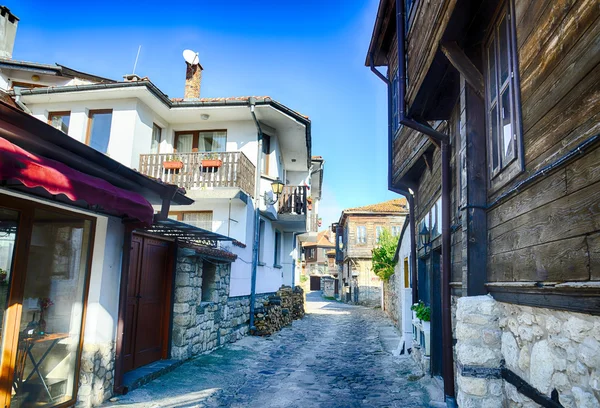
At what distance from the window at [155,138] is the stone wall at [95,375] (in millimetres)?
9589

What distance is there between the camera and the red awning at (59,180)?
3648mm

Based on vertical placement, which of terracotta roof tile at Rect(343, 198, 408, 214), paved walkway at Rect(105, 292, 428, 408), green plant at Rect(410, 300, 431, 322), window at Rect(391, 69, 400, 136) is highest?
terracotta roof tile at Rect(343, 198, 408, 214)

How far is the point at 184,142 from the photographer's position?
50.4ft

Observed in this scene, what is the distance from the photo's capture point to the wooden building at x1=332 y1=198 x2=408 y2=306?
1350 inches

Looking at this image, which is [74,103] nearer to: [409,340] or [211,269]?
[211,269]

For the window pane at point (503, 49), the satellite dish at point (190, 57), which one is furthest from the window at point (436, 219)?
the satellite dish at point (190, 57)

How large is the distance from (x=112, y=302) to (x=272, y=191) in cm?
918

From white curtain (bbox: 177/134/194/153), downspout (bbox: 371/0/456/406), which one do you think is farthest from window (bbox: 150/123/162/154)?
downspout (bbox: 371/0/456/406)

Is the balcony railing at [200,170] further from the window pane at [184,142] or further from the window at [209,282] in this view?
the window at [209,282]

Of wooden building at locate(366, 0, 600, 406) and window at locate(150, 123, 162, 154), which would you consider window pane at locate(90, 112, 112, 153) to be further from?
wooden building at locate(366, 0, 600, 406)

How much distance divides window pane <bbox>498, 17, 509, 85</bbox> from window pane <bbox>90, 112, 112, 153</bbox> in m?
12.6

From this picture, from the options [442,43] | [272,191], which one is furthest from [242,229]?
[442,43]

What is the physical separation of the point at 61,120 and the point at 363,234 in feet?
85.7

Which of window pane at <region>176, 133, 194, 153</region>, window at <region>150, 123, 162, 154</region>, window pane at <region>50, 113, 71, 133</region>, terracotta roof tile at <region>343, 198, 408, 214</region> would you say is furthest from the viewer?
terracotta roof tile at <region>343, 198, 408, 214</region>
